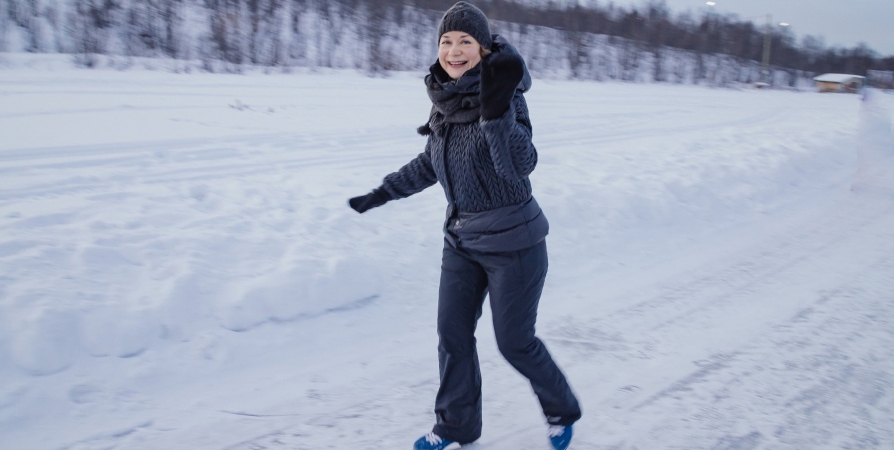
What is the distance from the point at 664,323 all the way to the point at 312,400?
83.4 inches

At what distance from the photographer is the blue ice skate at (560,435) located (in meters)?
2.67

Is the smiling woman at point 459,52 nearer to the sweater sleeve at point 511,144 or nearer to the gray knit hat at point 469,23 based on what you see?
the gray knit hat at point 469,23

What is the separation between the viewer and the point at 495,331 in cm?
256

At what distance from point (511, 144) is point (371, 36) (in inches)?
987

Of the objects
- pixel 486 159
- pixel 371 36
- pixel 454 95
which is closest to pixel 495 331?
pixel 486 159

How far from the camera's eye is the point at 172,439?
9.04ft

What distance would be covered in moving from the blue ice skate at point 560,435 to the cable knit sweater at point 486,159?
94cm

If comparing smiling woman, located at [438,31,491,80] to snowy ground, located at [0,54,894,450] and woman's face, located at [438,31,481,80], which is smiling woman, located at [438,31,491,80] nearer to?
woman's face, located at [438,31,481,80]

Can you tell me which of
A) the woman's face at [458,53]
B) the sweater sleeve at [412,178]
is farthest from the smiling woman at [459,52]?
the sweater sleeve at [412,178]

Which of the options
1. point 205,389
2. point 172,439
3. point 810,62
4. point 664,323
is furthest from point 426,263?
point 810,62

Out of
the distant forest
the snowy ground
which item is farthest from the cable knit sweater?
the distant forest

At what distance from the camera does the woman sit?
2.22 meters

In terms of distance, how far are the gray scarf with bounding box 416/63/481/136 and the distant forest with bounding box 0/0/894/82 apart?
13.3 meters

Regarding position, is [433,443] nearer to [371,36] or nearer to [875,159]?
[875,159]
